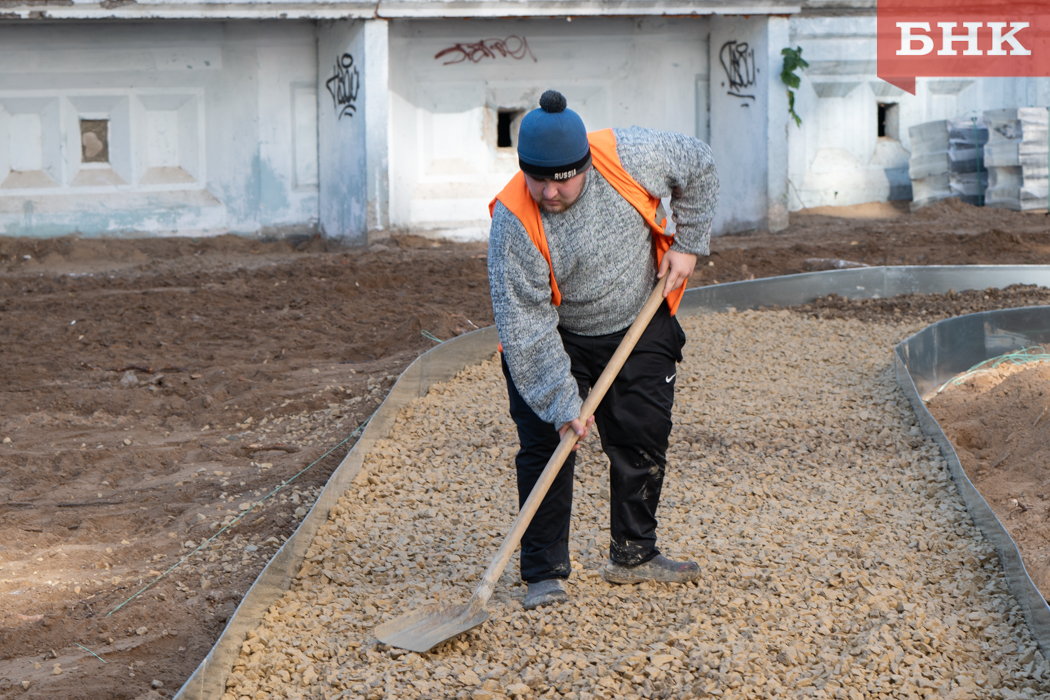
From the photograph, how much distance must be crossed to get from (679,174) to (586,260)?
0.40m

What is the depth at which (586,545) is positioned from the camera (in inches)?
143

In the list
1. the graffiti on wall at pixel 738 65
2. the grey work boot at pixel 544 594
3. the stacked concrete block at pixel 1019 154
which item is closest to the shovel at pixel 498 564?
the grey work boot at pixel 544 594

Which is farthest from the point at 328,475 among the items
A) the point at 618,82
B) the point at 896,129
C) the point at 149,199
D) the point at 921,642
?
the point at 896,129

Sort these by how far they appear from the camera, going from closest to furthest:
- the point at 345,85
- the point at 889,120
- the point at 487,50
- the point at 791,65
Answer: the point at 345,85, the point at 791,65, the point at 487,50, the point at 889,120

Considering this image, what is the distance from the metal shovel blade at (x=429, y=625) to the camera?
285 centimetres

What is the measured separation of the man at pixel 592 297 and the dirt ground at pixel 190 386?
4.00 ft

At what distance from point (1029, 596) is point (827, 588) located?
1.93 feet

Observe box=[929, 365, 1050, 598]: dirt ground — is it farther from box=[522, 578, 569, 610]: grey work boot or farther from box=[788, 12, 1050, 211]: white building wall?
box=[788, 12, 1050, 211]: white building wall

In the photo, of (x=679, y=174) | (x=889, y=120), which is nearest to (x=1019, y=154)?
(x=889, y=120)

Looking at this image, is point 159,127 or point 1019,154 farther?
point 1019,154

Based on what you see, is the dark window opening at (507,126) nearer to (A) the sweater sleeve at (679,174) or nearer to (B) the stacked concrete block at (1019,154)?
(B) the stacked concrete block at (1019,154)

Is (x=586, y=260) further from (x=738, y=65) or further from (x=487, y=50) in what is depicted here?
(x=738, y=65)

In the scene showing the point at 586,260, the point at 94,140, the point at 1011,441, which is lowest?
the point at 1011,441

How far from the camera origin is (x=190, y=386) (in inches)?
235
